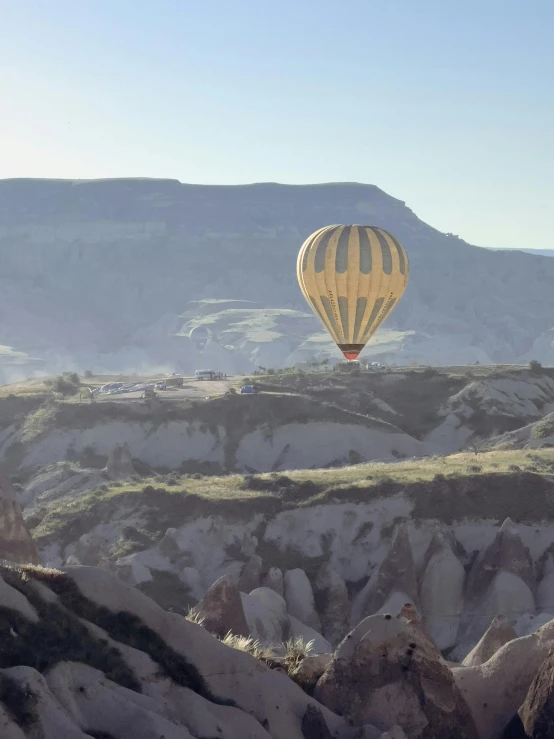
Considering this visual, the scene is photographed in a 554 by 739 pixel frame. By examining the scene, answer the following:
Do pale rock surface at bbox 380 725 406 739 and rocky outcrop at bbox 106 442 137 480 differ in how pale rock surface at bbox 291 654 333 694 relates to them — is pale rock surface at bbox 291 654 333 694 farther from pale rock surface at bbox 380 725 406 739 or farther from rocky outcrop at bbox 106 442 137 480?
rocky outcrop at bbox 106 442 137 480

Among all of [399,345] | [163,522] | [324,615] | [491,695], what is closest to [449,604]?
[324,615]

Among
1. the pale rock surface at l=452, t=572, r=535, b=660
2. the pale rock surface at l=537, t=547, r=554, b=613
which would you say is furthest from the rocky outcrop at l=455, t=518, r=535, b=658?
the pale rock surface at l=537, t=547, r=554, b=613

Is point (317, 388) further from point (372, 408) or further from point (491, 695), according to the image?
point (491, 695)

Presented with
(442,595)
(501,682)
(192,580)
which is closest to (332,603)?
(442,595)

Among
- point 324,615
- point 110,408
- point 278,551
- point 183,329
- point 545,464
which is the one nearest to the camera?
point 324,615

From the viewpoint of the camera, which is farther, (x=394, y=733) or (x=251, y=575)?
(x=251, y=575)

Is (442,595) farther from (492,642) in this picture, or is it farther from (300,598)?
(492,642)
